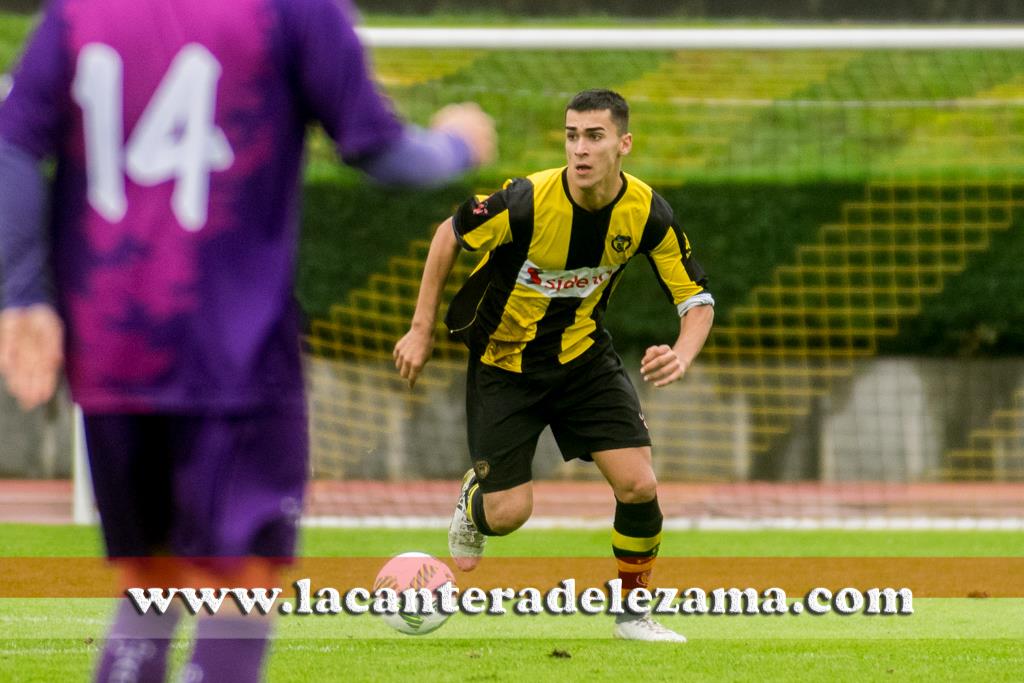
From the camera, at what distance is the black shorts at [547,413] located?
6.30 metres

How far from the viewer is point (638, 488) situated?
608 cm

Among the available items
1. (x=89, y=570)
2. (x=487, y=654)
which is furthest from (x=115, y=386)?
(x=89, y=570)

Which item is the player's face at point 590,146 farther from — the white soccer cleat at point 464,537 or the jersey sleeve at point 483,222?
the white soccer cleat at point 464,537

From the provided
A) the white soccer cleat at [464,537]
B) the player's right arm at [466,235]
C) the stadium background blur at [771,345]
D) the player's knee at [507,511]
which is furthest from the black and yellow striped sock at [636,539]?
the stadium background blur at [771,345]

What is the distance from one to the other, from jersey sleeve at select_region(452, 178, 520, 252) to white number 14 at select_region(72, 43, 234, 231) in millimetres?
3433

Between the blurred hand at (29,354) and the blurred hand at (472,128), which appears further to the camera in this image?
the blurred hand at (472,128)

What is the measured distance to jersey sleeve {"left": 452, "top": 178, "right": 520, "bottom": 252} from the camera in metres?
6.07

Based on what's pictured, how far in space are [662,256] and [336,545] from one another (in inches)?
157

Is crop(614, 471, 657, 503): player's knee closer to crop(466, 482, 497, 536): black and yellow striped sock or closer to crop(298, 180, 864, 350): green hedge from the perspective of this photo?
crop(466, 482, 497, 536): black and yellow striped sock

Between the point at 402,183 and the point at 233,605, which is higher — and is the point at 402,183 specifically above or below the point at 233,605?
above

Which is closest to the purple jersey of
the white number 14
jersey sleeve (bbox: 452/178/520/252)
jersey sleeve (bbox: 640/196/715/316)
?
the white number 14

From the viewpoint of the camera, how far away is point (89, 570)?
25.9 ft

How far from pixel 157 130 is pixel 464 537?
4295 mm

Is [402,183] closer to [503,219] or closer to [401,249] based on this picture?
[503,219]
